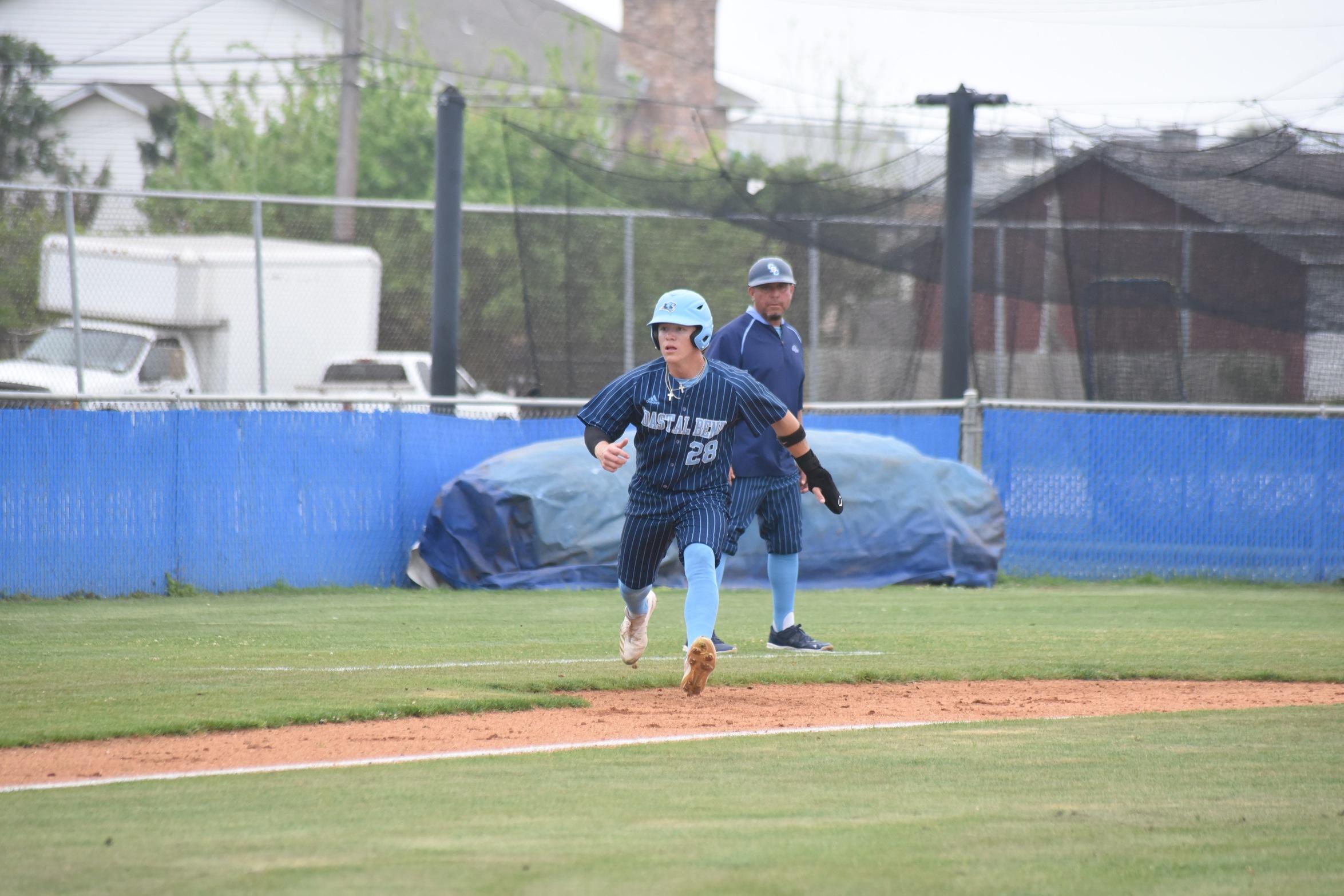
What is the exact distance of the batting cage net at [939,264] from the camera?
14.8 meters

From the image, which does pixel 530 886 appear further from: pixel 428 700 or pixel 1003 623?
pixel 1003 623

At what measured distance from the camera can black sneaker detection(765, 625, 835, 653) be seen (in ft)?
28.6

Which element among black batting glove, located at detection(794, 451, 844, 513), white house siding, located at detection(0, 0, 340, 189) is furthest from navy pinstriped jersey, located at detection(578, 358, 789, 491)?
white house siding, located at detection(0, 0, 340, 189)

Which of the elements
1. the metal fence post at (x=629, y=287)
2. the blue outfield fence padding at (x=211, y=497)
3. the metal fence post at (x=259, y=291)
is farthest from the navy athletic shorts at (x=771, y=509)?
the metal fence post at (x=259, y=291)

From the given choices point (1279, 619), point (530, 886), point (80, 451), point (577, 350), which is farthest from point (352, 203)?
point (530, 886)

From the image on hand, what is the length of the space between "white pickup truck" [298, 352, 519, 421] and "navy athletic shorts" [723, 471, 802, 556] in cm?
941

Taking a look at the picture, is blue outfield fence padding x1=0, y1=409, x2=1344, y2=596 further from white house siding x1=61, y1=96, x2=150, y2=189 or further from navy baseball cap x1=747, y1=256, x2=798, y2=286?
white house siding x1=61, y1=96, x2=150, y2=189

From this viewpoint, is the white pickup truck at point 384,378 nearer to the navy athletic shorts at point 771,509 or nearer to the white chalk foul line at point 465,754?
the navy athletic shorts at point 771,509

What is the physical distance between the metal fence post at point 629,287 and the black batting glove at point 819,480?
8.36 m

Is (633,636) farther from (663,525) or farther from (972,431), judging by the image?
(972,431)

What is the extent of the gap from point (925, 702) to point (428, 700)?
2.28 meters

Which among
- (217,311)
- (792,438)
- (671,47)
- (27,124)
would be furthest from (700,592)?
(671,47)

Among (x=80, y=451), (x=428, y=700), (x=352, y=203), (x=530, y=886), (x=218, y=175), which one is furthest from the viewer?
(x=218, y=175)

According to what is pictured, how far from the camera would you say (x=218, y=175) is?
3183 centimetres
